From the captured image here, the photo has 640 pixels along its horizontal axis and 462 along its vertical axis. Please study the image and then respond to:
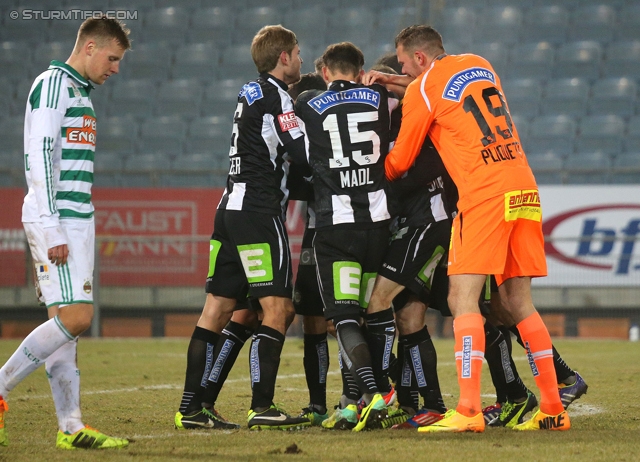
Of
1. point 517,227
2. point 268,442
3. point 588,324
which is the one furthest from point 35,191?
point 588,324

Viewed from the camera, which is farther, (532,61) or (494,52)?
(494,52)

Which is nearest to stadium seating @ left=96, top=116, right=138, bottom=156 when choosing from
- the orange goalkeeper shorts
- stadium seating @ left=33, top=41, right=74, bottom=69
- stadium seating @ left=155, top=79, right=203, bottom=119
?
stadium seating @ left=155, top=79, right=203, bottom=119

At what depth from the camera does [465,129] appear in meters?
4.74

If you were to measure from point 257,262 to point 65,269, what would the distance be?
1123 mm

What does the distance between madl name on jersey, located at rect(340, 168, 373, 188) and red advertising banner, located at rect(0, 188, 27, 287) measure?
327 inches

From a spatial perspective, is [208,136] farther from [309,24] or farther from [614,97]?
[614,97]

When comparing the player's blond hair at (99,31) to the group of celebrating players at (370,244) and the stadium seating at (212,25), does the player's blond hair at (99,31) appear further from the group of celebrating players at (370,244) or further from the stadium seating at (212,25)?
the stadium seating at (212,25)

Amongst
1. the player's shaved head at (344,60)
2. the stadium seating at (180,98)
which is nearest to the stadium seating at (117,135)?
the stadium seating at (180,98)

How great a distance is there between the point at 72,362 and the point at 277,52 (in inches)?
82.2

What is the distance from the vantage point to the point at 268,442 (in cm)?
439

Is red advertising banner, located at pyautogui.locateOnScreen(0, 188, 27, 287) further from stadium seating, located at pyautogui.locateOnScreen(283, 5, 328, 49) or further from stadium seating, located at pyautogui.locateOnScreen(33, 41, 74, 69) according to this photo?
stadium seating, located at pyautogui.locateOnScreen(283, 5, 328, 49)

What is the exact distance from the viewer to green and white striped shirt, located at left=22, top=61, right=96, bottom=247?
425cm

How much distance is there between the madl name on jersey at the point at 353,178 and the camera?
4.98m

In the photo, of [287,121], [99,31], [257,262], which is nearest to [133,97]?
[287,121]
